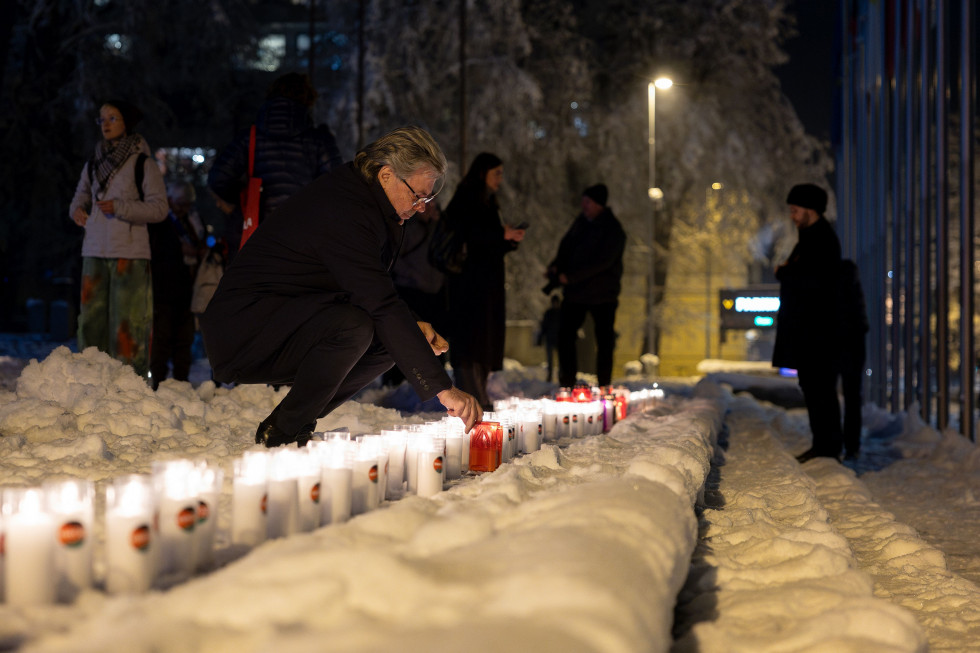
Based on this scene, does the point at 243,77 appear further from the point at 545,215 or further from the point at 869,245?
A: the point at 869,245

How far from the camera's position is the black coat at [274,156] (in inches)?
238

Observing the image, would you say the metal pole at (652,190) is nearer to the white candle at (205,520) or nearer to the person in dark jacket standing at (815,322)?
the person in dark jacket standing at (815,322)

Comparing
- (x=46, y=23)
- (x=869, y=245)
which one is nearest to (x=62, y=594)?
(x=869, y=245)

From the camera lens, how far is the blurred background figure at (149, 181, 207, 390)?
7844 mm

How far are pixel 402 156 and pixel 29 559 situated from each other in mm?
2321

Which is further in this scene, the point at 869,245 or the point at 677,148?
the point at 677,148

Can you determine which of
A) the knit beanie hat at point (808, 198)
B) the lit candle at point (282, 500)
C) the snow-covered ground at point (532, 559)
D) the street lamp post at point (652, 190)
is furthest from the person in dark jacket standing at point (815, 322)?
the street lamp post at point (652, 190)

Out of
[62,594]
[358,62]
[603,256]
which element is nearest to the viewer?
[62,594]

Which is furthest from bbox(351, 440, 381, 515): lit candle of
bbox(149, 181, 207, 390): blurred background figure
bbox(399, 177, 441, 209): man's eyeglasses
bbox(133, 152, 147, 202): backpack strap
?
bbox(149, 181, 207, 390): blurred background figure

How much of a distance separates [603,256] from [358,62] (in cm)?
1339

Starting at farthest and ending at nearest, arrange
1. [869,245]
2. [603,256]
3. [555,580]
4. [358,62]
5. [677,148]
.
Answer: [677,148], [358,62], [869,245], [603,256], [555,580]

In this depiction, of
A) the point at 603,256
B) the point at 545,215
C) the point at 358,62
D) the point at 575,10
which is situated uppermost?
the point at 575,10

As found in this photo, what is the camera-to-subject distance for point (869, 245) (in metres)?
15.7

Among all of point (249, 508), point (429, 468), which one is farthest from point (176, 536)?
point (429, 468)
